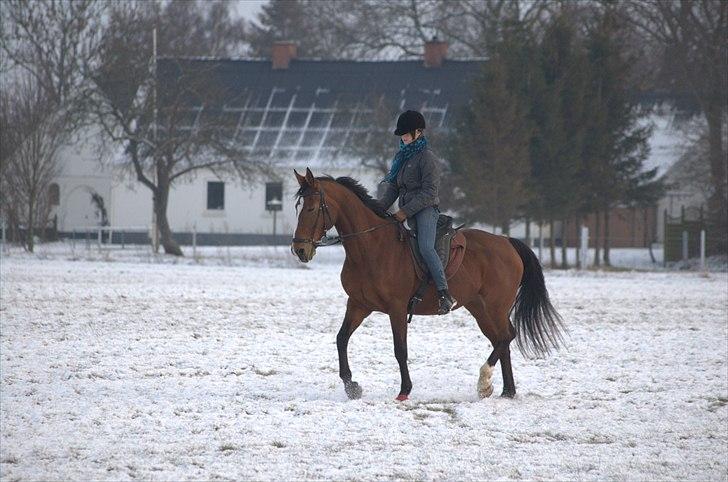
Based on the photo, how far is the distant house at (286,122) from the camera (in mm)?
56688

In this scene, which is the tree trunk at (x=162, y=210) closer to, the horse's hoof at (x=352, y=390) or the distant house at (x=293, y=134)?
the distant house at (x=293, y=134)

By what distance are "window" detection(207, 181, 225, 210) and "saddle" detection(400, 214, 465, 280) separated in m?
47.9

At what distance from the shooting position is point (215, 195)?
58.3 meters

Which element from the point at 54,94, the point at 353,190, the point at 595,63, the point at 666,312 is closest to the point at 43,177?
the point at 54,94

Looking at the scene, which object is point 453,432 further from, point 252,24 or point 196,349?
point 252,24

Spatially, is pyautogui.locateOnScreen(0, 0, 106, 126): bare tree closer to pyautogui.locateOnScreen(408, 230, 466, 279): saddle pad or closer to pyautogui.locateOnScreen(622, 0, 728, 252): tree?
pyautogui.locateOnScreen(622, 0, 728, 252): tree

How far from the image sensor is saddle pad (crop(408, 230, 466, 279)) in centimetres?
1054

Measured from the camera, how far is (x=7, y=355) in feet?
41.1

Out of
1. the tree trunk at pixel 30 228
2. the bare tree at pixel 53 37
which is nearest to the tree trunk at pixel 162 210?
the bare tree at pixel 53 37

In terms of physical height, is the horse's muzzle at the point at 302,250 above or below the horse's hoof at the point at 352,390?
above

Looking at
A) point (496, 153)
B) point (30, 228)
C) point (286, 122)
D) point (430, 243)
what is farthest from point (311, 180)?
point (286, 122)

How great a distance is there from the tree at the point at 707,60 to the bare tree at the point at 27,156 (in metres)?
21.3

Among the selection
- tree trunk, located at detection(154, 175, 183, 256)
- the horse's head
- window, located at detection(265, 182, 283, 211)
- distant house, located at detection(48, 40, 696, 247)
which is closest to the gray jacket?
the horse's head

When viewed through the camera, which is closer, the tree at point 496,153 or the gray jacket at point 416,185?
the gray jacket at point 416,185
